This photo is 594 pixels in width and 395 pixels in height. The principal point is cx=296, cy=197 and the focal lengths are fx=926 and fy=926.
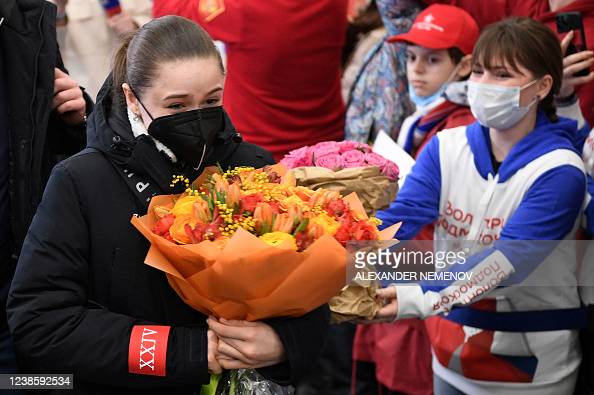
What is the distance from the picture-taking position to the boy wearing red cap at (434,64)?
4.33m

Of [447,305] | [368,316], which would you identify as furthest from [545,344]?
[368,316]

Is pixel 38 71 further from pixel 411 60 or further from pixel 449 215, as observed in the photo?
pixel 411 60

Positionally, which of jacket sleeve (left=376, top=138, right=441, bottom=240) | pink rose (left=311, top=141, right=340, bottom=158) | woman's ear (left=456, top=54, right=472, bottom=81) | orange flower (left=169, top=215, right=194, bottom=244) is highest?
orange flower (left=169, top=215, right=194, bottom=244)

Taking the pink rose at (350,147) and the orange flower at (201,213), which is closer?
the orange flower at (201,213)

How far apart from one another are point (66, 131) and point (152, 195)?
85cm

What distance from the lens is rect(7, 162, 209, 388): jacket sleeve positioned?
7.62 feet

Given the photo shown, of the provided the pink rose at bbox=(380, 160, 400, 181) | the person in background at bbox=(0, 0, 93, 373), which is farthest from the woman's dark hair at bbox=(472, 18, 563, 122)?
the person in background at bbox=(0, 0, 93, 373)

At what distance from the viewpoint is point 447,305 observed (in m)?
3.26

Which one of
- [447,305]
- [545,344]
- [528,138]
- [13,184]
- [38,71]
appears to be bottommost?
[545,344]

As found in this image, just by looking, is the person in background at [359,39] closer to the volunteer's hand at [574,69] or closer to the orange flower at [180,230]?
the volunteer's hand at [574,69]

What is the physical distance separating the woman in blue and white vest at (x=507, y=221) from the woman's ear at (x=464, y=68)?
33.1 inches

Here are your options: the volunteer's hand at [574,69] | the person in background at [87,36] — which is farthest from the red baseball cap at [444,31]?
the person in background at [87,36]

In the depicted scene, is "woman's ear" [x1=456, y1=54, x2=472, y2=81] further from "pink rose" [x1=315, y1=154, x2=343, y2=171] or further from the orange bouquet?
the orange bouquet

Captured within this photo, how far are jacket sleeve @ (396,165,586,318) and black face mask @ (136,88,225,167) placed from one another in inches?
43.8
